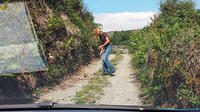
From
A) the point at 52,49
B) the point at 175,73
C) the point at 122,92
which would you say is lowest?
the point at 122,92

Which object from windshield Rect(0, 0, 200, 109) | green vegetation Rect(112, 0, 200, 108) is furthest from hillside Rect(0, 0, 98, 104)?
green vegetation Rect(112, 0, 200, 108)

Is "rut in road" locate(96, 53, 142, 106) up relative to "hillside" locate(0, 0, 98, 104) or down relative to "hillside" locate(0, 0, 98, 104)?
down

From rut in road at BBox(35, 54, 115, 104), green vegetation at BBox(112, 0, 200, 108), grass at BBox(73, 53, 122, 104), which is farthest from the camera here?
rut in road at BBox(35, 54, 115, 104)

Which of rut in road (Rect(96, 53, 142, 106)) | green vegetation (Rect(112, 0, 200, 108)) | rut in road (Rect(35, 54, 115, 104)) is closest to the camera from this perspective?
green vegetation (Rect(112, 0, 200, 108))

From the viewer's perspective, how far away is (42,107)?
1.78 meters

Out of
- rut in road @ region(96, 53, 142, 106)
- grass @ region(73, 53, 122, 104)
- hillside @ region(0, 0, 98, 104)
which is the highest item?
hillside @ region(0, 0, 98, 104)

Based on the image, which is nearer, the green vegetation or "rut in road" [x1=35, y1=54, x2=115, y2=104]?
the green vegetation

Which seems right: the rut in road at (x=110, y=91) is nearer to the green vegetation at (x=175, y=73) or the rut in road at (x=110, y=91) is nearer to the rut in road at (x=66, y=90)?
the rut in road at (x=66, y=90)

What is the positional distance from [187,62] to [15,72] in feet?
13.5

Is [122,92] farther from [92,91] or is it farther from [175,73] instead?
[175,73]

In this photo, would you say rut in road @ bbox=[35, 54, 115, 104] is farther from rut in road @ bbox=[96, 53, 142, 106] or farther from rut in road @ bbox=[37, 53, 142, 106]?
rut in road @ bbox=[96, 53, 142, 106]

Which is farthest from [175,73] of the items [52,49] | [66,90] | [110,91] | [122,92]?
[52,49]

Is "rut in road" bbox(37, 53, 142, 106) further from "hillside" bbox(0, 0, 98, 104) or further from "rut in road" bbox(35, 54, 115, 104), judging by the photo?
"hillside" bbox(0, 0, 98, 104)

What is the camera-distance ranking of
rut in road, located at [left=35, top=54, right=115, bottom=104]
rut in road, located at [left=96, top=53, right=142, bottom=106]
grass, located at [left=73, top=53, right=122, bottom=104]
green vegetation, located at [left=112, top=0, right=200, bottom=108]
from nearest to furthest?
green vegetation, located at [left=112, top=0, right=200, bottom=108], rut in road, located at [left=96, top=53, right=142, bottom=106], grass, located at [left=73, top=53, right=122, bottom=104], rut in road, located at [left=35, top=54, right=115, bottom=104]
